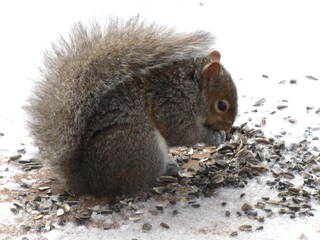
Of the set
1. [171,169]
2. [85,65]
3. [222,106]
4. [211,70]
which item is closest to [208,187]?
[171,169]

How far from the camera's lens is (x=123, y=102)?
3.99m

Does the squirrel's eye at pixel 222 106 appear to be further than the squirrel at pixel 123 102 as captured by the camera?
Yes

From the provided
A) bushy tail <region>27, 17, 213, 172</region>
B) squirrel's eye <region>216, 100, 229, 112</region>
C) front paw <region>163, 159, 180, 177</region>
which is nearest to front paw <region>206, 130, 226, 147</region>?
squirrel's eye <region>216, 100, 229, 112</region>

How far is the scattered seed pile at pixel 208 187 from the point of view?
391cm

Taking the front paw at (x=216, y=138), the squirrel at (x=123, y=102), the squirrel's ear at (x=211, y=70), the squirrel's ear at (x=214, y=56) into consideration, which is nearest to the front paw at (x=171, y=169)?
the squirrel at (x=123, y=102)

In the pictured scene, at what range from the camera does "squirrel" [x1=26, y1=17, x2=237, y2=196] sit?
393cm

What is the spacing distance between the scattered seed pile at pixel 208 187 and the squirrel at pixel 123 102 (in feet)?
0.39

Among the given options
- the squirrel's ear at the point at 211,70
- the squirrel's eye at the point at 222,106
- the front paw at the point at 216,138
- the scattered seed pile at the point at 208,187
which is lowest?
the scattered seed pile at the point at 208,187

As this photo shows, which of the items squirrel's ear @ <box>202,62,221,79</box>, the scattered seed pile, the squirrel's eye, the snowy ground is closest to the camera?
the snowy ground

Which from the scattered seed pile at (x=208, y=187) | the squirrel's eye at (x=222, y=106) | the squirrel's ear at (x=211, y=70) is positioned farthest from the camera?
the squirrel's eye at (x=222, y=106)

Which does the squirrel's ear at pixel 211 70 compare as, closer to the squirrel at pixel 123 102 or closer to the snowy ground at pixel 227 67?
the squirrel at pixel 123 102

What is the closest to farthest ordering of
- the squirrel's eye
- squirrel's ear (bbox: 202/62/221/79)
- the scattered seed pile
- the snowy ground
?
the snowy ground
the scattered seed pile
squirrel's ear (bbox: 202/62/221/79)
the squirrel's eye

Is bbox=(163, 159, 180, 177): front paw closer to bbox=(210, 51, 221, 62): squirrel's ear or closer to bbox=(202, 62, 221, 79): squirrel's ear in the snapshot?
bbox=(202, 62, 221, 79): squirrel's ear

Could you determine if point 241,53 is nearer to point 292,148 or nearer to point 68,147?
point 292,148
